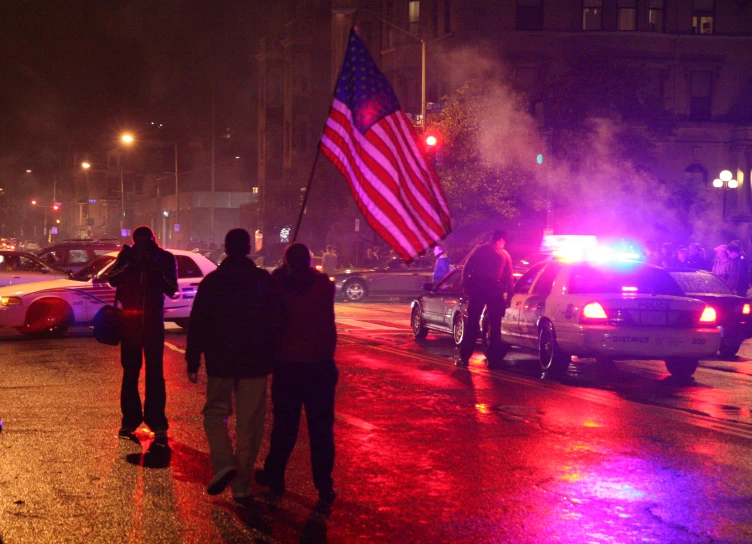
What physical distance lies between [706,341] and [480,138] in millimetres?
25464

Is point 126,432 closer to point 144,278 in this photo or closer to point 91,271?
point 144,278

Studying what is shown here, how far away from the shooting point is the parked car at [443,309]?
16016mm

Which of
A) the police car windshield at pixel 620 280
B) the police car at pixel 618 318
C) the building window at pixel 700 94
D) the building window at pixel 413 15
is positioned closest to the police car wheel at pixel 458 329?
the police car at pixel 618 318

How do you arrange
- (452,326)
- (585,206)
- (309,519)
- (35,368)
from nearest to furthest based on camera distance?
(309,519) < (35,368) < (452,326) < (585,206)

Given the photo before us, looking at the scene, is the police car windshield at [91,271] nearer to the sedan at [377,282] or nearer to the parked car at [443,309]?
the parked car at [443,309]

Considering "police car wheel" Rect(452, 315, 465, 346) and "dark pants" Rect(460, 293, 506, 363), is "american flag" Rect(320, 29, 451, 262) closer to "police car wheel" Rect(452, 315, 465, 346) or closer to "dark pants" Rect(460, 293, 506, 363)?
"dark pants" Rect(460, 293, 506, 363)

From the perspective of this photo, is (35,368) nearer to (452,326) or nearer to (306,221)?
(452,326)

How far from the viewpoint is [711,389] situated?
39.9 ft

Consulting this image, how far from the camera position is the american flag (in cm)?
867

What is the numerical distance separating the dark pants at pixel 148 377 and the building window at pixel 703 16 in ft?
157

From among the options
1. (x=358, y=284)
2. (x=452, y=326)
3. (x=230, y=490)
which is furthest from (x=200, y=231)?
(x=230, y=490)

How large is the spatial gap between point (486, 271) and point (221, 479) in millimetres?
7567

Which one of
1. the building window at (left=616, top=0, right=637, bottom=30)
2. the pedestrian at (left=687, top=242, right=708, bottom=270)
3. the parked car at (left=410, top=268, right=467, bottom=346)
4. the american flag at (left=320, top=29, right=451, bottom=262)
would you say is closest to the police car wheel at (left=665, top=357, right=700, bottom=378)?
the parked car at (left=410, top=268, right=467, bottom=346)

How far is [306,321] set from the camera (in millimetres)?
6402
